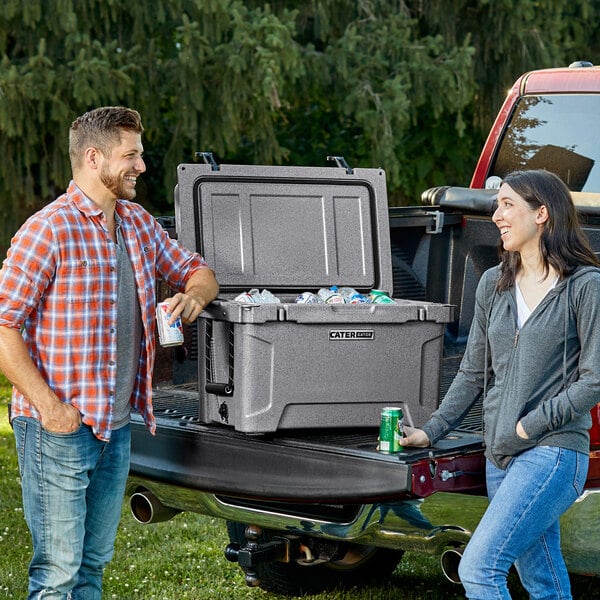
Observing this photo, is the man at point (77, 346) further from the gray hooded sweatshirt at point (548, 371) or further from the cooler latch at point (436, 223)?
the cooler latch at point (436, 223)

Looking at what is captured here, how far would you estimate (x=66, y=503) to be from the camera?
348 cm

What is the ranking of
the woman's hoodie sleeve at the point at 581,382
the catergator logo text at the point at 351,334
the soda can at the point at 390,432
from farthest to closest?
the catergator logo text at the point at 351,334 < the soda can at the point at 390,432 < the woman's hoodie sleeve at the point at 581,382

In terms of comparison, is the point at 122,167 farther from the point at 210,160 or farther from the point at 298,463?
the point at 298,463

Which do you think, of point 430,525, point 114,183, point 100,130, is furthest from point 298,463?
point 100,130

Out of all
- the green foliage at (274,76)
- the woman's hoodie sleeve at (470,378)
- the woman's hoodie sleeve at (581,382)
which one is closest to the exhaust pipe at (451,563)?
the woman's hoodie sleeve at (470,378)

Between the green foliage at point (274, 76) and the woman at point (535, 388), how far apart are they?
6.00 meters

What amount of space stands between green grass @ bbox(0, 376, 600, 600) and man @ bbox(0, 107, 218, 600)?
142 cm

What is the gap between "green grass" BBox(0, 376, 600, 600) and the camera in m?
5.03

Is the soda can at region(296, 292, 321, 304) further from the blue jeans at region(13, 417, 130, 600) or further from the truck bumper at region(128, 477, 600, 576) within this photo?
the blue jeans at region(13, 417, 130, 600)

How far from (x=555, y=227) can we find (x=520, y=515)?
843 mm

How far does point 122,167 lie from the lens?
3.60 metres

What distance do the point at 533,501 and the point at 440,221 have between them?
2.03 meters

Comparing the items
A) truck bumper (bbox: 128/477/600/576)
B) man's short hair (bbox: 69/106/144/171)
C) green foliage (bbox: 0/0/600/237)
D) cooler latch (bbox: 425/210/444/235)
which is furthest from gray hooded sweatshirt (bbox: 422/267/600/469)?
green foliage (bbox: 0/0/600/237)

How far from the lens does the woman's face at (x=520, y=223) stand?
11.3ft
